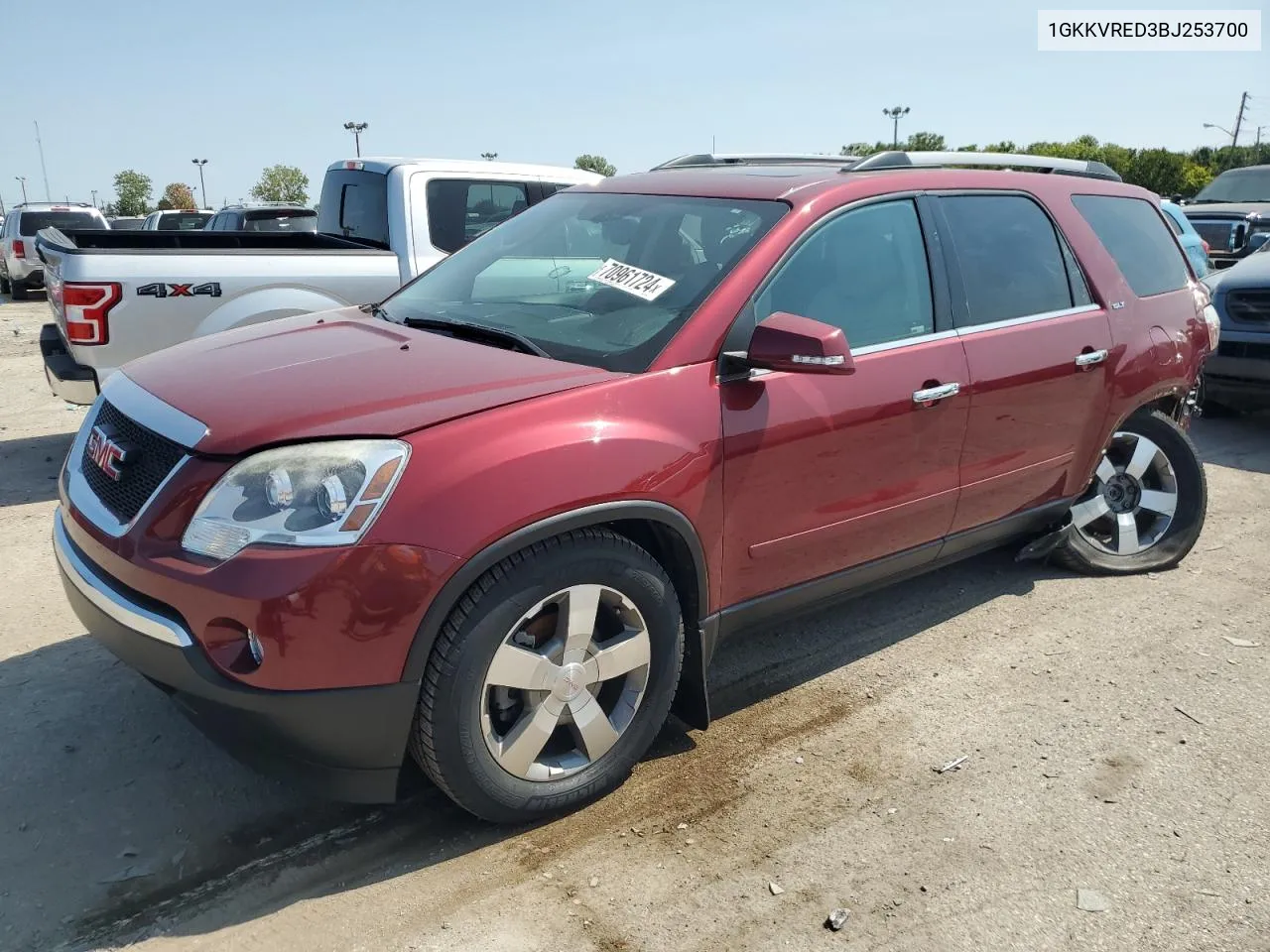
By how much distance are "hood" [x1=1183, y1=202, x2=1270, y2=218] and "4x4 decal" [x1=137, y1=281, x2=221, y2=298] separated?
13.6 m

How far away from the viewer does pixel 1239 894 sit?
264 centimetres

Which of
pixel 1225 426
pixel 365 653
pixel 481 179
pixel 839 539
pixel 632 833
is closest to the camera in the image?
pixel 365 653

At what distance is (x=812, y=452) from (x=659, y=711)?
950 millimetres

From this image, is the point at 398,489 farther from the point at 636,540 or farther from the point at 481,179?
the point at 481,179

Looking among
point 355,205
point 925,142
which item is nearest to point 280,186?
point 925,142

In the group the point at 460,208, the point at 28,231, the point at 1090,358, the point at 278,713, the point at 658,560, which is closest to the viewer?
the point at 278,713

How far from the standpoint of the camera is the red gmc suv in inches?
94.5

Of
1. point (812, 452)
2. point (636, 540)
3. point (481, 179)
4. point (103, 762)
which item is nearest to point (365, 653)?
point (636, 540)

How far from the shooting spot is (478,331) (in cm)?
322

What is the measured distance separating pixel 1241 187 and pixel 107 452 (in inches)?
680

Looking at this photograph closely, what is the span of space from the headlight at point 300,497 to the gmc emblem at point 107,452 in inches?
17.4

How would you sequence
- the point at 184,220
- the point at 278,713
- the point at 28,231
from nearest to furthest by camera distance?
the point at 278,713
the point at 28,231
the point at 184,220

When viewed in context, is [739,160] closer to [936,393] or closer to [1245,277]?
→ [936,393]

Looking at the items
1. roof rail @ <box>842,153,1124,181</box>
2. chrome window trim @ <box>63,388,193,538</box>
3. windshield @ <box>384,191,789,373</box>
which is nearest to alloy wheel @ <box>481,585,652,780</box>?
windshield @ <box>384,191,789,373</box>
